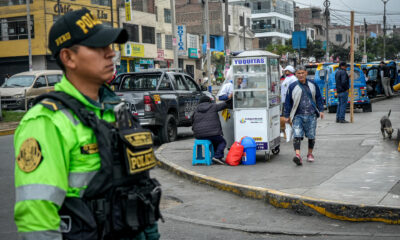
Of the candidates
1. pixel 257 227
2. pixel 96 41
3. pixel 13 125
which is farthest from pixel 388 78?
pixel 96 41

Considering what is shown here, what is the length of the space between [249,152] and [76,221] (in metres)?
8.50

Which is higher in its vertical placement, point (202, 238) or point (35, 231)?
point (35, 231)

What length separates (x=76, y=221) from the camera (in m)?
2.35

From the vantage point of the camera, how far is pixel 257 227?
256 inches

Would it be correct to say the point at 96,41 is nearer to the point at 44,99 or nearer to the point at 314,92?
the point at 44,99

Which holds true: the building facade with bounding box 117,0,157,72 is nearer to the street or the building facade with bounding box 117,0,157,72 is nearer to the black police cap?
the street

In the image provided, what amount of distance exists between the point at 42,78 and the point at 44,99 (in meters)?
24.1

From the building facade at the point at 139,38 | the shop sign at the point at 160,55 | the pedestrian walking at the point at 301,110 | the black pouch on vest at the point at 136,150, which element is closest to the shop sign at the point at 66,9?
the building facade at the point at 139,38

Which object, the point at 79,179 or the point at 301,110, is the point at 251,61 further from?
the point at 79,179

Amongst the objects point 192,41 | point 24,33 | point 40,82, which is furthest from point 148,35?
point 40,82

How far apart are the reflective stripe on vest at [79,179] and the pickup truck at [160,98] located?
1165 centimetres

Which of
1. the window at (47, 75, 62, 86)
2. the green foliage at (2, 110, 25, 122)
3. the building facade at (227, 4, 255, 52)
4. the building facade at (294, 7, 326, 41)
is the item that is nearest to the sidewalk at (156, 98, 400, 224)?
the green foliage at (2, 110, 25, 122)

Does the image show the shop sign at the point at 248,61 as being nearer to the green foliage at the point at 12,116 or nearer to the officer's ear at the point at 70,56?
the officer's ear at the point at 70,56

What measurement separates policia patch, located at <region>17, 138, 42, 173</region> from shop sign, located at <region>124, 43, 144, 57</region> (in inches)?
1782
